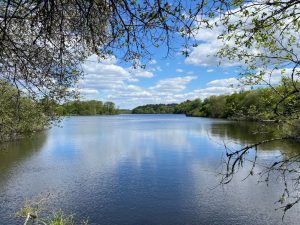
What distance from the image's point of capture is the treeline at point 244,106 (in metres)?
6.42

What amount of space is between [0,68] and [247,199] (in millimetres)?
12843

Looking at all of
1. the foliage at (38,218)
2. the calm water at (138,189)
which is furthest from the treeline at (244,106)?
the foliage at (38,218)

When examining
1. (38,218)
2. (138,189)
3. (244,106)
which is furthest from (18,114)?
(138,189)

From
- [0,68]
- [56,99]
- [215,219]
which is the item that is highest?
[0,68]

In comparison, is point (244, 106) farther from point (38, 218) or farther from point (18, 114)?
point (38, 218)

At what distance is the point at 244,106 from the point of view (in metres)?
7.97

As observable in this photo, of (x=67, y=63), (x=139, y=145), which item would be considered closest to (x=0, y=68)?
(x=67, y=63)

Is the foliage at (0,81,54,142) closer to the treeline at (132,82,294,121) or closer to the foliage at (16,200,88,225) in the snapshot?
the foliage at (16,200,88,225)

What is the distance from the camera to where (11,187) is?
18.5 metres

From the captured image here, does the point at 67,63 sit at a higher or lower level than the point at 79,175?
higher

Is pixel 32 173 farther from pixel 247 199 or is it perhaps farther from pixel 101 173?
pixel 247 199

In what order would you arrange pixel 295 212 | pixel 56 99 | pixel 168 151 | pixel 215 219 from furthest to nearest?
pixel 168 151, pixel 295 212, pixel 215 219, pixel 56 99

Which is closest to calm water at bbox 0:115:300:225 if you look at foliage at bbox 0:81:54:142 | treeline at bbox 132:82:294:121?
foliage at bbox 0:81:54:142

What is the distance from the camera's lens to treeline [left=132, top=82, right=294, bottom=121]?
6.42 m
